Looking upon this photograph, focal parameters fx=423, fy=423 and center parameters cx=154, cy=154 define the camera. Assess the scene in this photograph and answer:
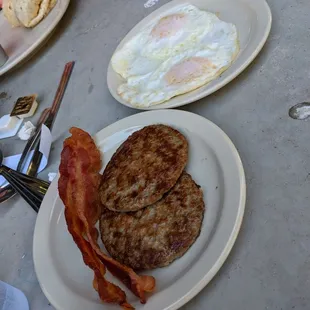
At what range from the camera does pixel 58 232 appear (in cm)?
116

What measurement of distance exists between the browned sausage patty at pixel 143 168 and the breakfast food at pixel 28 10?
1013mm

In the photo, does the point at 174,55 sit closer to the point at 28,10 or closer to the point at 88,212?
Answer: the point at 88,212

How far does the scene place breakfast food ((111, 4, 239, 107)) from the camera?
124 centimetres

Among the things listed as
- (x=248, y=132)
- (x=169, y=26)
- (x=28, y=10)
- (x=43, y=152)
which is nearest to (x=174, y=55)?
(x=169, y=26)

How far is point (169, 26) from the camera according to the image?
4.70 feet

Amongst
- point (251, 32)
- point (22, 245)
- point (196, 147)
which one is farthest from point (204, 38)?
point (22, 245)

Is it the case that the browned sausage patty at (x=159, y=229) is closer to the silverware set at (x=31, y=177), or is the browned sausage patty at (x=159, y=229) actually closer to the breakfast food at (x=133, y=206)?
the breakfast food at (x=133, y=206)

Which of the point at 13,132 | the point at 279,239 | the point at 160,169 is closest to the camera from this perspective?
the point at 279,239

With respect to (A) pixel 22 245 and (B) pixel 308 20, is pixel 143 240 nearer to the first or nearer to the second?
(A) pixel 22 245

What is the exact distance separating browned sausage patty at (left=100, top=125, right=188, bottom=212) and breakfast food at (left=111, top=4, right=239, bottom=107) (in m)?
0.16

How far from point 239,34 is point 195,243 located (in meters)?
0.70

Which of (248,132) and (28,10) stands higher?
(28,10)

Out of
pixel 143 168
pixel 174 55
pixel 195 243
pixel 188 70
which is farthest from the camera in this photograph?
pixel 174 55

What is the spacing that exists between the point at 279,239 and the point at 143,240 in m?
0.29
